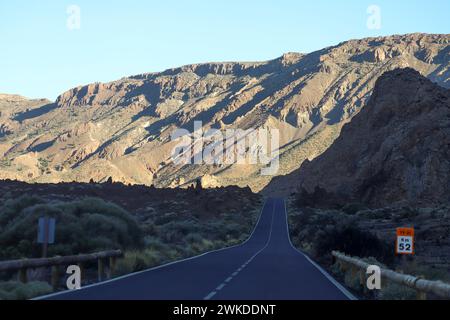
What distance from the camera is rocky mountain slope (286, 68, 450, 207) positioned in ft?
263

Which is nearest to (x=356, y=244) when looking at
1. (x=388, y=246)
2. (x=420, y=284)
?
(x=388, y=246)

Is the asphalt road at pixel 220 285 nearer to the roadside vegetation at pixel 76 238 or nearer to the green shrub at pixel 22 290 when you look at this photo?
the green shrub at pixel 22 290

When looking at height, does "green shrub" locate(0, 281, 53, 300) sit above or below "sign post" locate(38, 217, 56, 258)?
below

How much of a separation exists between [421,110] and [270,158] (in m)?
103

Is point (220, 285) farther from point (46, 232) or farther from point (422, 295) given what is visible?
point (422, 295)

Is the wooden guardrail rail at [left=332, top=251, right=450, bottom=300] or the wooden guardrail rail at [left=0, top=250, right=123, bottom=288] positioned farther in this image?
the wooden guardrail rail at [left=0, top=250, right=123, bottom=288]

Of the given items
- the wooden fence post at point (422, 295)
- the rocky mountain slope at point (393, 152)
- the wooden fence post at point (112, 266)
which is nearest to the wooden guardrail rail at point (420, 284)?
the wooden fence post at point (422, 295)

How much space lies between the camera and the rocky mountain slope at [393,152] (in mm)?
80312

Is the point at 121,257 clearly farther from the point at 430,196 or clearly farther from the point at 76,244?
the point at 430,196

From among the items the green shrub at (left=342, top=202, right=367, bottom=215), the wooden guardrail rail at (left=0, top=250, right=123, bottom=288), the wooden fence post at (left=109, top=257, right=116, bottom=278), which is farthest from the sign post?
the green shrub at (left=342, top=202, right=367, bottom=215)

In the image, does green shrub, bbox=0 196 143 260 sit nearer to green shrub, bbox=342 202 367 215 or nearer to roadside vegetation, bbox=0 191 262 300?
roadside vegetation, bbox=0 191 262 300

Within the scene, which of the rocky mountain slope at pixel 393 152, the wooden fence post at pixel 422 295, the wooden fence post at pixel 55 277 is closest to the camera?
the wooden fence post at pixel 422 295
